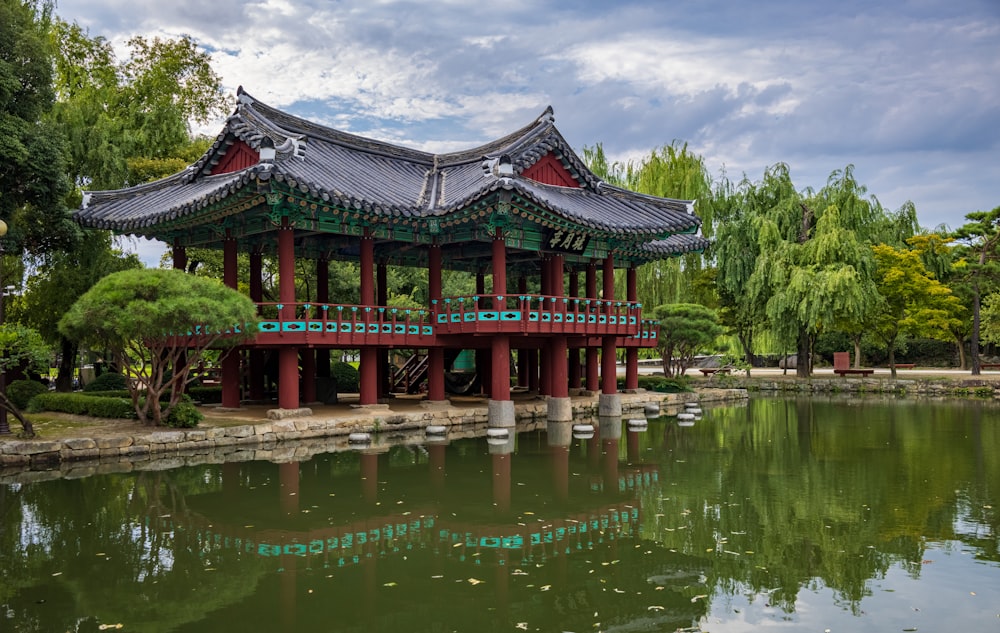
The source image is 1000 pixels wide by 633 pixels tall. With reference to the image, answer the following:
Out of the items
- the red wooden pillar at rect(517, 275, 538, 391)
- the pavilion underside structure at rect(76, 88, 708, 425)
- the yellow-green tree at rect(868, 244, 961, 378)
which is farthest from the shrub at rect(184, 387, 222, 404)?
the yellow-green tree at rect(868, 244, 961, 378)

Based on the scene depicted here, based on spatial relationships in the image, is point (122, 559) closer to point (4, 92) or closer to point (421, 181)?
point (4, 92)

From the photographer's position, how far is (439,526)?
32.0 feet

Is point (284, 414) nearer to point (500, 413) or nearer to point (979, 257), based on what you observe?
point (500, 413)

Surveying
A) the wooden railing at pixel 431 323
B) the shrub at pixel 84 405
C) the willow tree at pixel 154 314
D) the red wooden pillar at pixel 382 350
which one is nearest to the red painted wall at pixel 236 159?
the wooden railing at pixel 431 323

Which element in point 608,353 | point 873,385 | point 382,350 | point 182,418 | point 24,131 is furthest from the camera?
point 873,385

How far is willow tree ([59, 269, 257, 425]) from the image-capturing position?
47.5 feet

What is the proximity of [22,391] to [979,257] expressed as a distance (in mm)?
39350

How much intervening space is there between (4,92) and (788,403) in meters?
27.2

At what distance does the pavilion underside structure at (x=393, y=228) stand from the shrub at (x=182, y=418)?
231 cm

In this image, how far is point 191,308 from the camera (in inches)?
578

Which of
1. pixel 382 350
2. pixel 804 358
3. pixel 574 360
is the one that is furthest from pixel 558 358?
pixel 804 358

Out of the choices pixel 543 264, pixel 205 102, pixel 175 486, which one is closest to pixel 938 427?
pixel 543 264

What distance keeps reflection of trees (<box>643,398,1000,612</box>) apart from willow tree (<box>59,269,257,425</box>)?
927 centimetres

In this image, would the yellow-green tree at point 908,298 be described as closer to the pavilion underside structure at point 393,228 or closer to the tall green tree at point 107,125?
the pavilion underside structure at point 393,228
